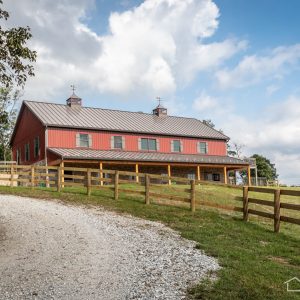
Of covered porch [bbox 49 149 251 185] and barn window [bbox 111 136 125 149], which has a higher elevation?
barn window [bbox 111 136 125 149]

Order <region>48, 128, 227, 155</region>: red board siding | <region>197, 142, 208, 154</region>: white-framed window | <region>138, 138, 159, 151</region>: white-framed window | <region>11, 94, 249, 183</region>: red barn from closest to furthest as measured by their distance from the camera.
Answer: <region>11, 94, 249, 183</region>: red barn < <region>48, 128, 227, 155</region>: red board siding < <region>138, 138, 159, 151</region>: white-framed window < <region>197, 142, 208, 154</region>: white-framed window

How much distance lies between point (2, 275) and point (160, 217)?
6.93 m

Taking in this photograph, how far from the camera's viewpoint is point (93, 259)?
8539 millimetres

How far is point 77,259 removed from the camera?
28.0 feet

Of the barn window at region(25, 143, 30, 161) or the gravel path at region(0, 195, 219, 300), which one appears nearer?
the gravel path at region(0, 195, 219, 300)

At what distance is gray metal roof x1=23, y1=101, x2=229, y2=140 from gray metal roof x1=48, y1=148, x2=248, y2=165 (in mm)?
2135

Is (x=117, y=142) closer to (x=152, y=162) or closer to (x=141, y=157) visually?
(x=141, y=157)

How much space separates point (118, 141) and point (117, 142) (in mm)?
153

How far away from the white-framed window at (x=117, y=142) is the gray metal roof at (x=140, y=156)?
714 millimetres

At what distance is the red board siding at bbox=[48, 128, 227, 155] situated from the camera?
105 ft

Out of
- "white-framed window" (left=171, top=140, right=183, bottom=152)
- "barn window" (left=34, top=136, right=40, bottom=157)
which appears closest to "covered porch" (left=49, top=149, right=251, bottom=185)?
"white-framed window" (left=171, top=140, right=183, bottom=152)

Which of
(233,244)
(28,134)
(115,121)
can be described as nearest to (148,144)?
(115,121)

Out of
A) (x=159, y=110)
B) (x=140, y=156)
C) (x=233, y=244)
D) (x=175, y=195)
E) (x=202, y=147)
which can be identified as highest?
(x=159, y=110)

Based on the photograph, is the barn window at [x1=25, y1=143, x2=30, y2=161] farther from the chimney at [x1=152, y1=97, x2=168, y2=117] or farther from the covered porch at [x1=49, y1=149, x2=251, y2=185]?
the chimney at [x1=152, y1=97, x2=168, y2=117]
